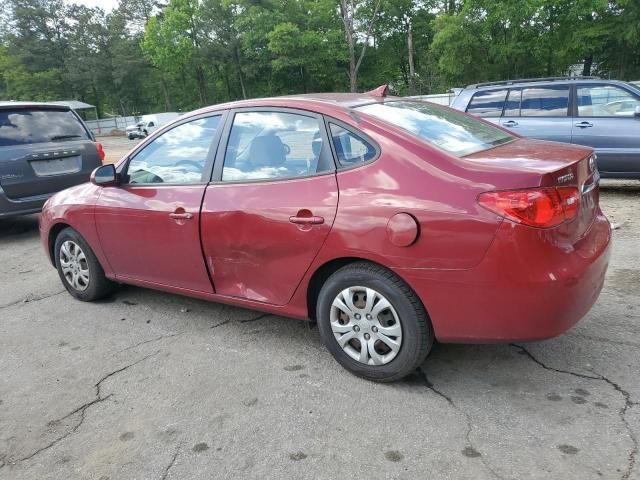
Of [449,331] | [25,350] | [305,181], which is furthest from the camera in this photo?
[25,350]

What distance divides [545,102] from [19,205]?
7419 millimetres

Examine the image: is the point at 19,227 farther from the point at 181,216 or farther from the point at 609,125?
the point at 609,125

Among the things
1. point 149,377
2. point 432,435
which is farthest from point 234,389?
point 432,435

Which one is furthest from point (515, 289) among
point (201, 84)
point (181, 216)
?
point (201, 84)

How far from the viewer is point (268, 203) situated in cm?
311

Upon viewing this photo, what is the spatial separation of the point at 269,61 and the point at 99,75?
74.0 ft

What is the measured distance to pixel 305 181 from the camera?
301 centimetres

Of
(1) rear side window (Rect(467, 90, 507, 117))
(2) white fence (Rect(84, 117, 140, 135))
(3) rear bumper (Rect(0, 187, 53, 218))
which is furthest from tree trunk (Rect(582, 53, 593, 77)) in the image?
(2) white fence (Rect(84, 117, 140, 135))

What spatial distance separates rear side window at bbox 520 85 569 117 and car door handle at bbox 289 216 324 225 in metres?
6.00

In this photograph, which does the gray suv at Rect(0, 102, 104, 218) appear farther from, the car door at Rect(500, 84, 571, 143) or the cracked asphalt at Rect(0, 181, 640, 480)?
the car door at Rect(500, 84, 571, 143)

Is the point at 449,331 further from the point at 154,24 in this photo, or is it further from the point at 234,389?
the point at 154,24

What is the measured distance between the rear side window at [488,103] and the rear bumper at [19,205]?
21.1 feet

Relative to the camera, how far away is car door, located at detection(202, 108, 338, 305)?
116 inches

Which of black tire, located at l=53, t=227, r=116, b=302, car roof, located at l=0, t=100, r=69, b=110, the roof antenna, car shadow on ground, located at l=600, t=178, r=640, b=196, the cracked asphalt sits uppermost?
car roof, located at l=0, t=100, r=69, b=110
